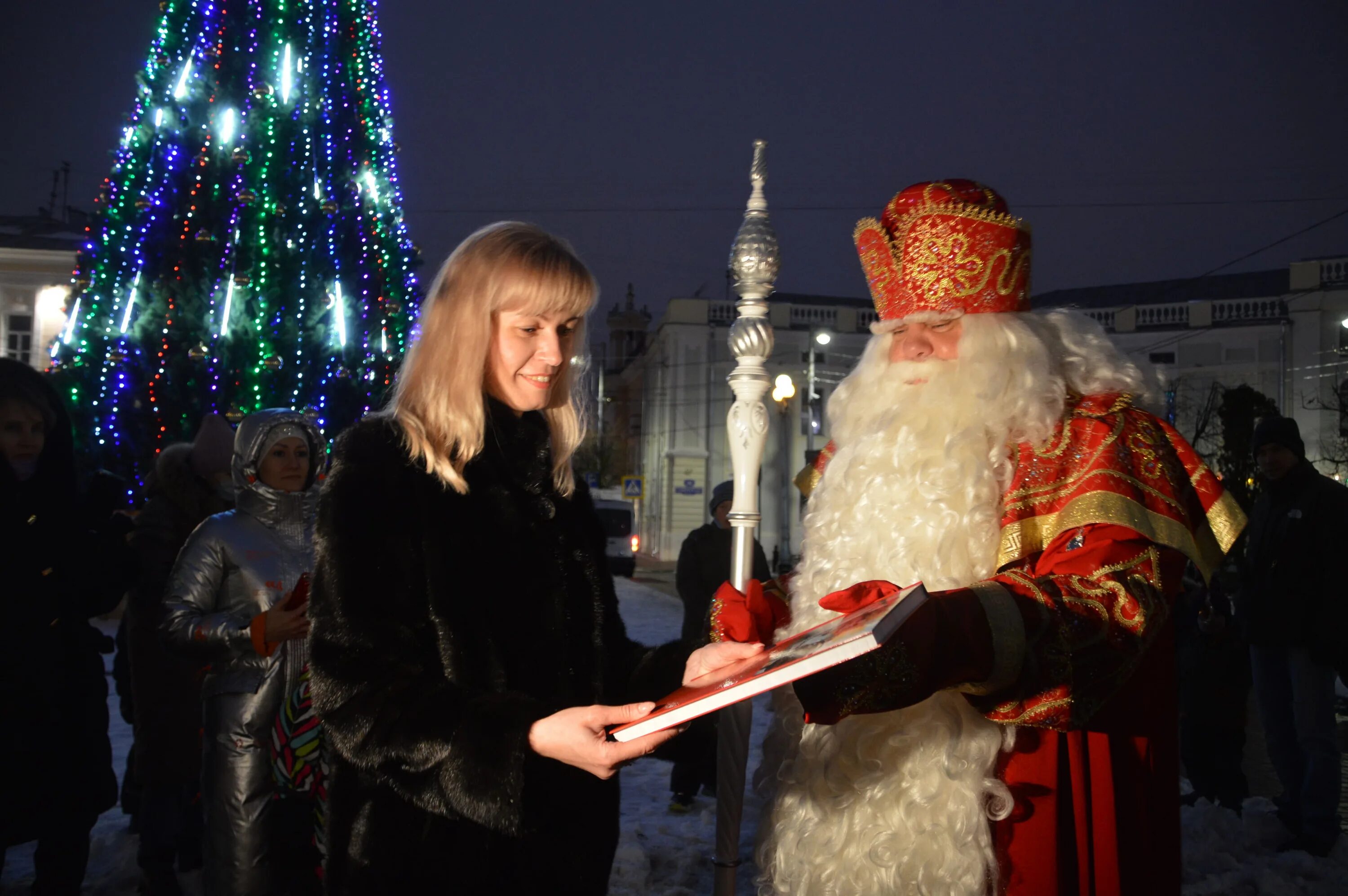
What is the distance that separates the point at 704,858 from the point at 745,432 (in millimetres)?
2746

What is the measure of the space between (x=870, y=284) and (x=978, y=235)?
0.38 m

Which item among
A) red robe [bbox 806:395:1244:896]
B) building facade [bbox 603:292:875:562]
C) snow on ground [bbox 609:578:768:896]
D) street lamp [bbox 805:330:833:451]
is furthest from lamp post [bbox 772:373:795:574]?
red robe [bbox 806:395:1244:896]

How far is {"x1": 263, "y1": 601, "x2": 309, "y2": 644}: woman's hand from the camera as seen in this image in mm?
3418

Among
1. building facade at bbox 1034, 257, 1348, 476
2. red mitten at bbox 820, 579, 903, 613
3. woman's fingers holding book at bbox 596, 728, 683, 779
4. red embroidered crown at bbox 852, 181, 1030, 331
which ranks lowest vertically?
woman's fingers holding book at bbox 596, 728, 683, 779

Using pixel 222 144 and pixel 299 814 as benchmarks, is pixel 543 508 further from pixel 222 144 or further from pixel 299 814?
pixel 222 144

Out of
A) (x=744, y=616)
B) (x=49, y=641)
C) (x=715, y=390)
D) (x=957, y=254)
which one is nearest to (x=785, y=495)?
(x=715, y=390)

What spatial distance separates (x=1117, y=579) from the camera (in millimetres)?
2098

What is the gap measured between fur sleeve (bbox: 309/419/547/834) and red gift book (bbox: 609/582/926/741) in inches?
10.3

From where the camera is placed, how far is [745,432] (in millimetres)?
3730

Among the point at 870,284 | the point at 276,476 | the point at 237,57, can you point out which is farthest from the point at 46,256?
the point at 870,284

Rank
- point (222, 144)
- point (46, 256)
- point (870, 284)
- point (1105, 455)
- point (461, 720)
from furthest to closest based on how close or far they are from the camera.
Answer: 1. point (46, 256)
2. point (222, 144)
3. point (870, 284)
4. point (1105, 455)
5. point (461, 720)

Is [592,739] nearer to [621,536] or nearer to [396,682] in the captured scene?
[396,682]

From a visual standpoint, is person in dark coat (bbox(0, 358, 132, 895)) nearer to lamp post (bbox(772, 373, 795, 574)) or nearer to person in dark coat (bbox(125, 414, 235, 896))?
person in dark coat (bbox(125, 414, 235, 896))

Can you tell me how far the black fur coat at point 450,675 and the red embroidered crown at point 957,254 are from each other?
1.24 metres
